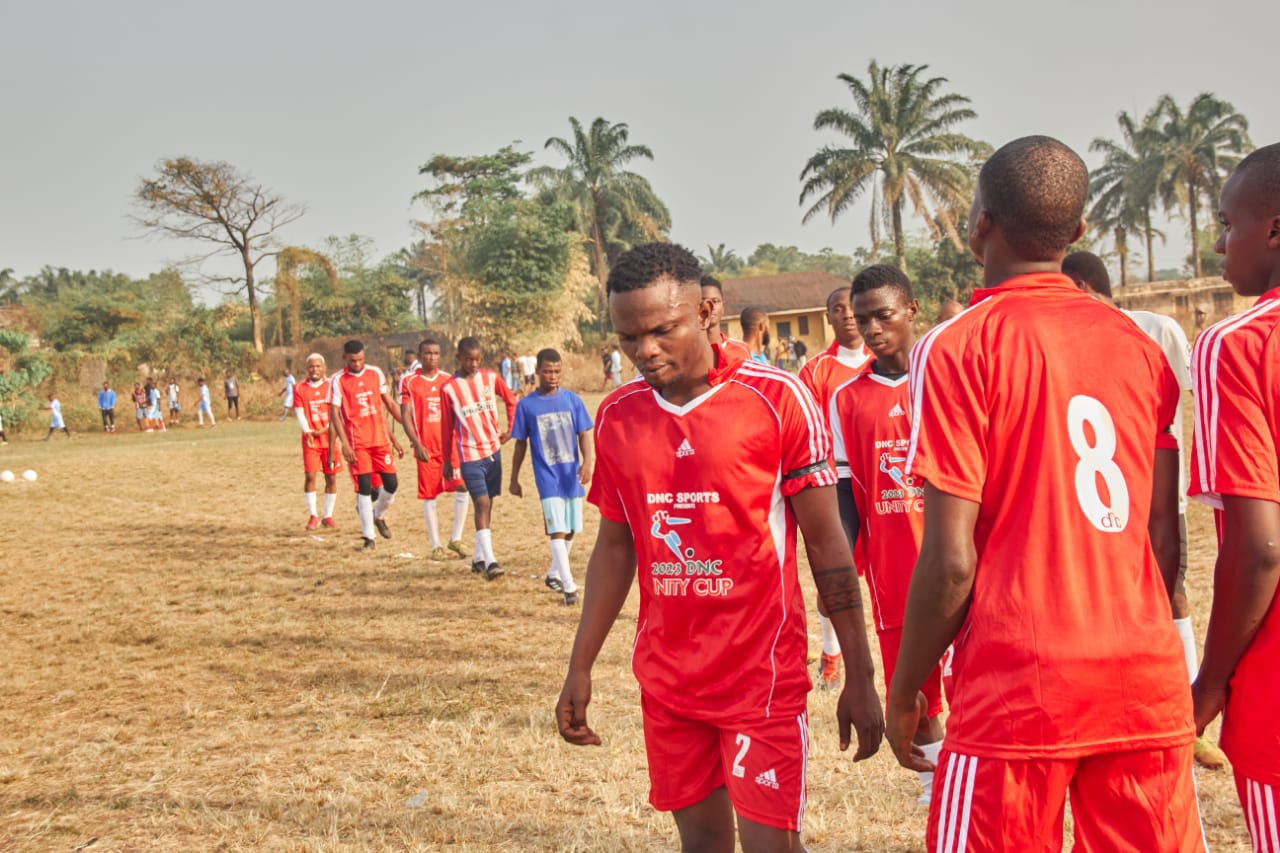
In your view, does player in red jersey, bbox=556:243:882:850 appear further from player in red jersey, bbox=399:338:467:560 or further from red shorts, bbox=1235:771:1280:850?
player in red jersey, bbox=399:338:467:560

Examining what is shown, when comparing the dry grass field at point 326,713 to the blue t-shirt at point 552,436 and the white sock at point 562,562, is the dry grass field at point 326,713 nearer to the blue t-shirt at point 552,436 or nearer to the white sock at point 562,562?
the white sock at point 562,562

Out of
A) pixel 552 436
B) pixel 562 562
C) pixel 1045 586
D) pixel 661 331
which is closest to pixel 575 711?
pixel 661 331

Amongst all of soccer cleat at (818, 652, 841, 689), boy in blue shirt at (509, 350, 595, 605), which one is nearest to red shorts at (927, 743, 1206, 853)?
soccer cleat at (818, 652, 841, 689)

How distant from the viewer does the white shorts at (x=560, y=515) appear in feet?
31.5

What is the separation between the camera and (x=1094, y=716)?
221 centimetres

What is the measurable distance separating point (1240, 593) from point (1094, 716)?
0.47 meters

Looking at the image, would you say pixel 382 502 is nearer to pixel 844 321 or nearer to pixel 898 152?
pixel 844 321

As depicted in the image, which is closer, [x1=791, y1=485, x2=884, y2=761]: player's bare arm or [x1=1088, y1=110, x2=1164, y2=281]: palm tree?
[x1=791, y1=485, x2=884, y2=761]: player's bare arm

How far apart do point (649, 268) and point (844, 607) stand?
115 centimetres

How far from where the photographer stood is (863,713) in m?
3.00

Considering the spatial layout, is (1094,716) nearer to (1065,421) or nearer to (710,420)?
(1065,421)

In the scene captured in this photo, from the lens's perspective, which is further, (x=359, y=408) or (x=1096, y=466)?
(x=359, y=408)

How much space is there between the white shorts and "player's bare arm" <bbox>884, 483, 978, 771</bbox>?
7.31m

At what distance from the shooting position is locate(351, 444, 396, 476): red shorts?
12867 millimetres
